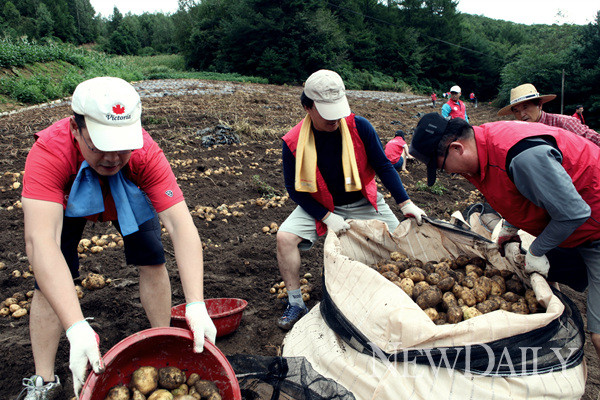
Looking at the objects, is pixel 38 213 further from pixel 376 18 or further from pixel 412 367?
pixel 376 18

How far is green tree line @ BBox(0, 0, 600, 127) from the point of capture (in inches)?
813

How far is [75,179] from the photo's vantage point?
168 cm

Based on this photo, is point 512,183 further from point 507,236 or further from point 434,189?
point 434,189

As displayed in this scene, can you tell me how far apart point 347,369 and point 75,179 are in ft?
4.59

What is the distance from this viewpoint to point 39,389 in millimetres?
1854

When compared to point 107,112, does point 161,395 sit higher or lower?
lower

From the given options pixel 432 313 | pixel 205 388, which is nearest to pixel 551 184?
pixel 432 313

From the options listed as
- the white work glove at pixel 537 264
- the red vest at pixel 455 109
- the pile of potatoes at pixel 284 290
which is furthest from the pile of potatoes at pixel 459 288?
the red vest at pixel 455 109

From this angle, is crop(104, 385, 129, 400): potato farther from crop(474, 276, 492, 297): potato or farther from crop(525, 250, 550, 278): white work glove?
crop(525, 250, 550, 278): white work glove

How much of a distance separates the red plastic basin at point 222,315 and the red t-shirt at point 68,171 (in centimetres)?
77

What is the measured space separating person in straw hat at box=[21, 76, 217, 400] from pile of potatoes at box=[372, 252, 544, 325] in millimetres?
1019

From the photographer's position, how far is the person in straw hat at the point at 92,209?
1475 millimetres

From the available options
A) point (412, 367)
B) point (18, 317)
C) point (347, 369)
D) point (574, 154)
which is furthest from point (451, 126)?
point (18, 317)

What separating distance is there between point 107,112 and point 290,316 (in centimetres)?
166
